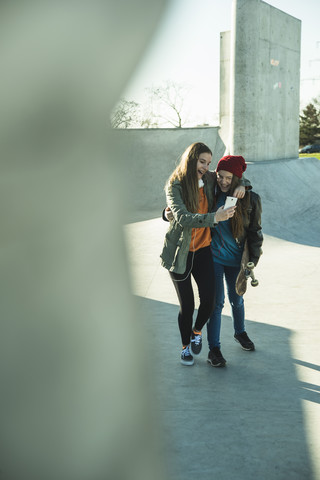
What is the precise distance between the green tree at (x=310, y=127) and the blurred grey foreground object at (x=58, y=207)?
176 feet

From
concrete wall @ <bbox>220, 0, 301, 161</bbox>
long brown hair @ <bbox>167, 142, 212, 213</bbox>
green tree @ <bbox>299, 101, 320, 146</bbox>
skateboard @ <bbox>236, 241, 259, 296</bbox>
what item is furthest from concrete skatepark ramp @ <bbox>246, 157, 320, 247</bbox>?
green tree @ <bbox>299, 101, 320, 146</bbox>

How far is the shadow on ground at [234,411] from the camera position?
7.42 ft

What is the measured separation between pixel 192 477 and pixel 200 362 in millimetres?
1473

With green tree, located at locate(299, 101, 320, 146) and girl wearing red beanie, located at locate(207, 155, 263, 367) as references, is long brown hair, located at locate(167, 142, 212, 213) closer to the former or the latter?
girl wearing red beanie, located at locate(207, 155, 263, 367)

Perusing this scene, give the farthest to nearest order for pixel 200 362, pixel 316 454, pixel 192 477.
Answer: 1. pixel 200 362
2. pixel 316 454
3. pixel 192 477

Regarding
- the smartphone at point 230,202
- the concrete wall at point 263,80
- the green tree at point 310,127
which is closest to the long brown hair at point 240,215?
the smartphone at point 230,202

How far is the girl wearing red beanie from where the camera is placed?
3.41m

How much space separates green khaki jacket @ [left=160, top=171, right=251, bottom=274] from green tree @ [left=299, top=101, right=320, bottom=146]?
51.0 metres

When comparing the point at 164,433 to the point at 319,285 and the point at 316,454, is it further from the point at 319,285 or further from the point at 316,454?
the point at 319,285

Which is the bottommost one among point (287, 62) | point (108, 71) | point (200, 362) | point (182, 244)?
point (200, 362)

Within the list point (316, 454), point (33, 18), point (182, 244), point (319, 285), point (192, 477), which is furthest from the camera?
point (319, 285)

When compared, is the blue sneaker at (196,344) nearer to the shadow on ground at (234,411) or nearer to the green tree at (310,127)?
the shadow on ground at (234,411)

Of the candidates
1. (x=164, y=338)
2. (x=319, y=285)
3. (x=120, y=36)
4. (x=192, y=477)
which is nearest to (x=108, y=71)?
(x=120, y=36)

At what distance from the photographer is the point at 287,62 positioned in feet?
43.1
